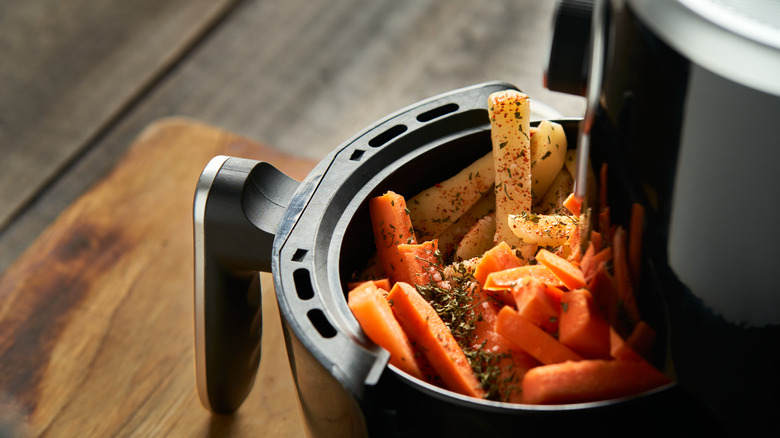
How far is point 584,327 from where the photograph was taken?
780 millimetres

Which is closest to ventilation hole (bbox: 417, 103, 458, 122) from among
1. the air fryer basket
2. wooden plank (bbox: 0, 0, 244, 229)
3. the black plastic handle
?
the air fryer basket

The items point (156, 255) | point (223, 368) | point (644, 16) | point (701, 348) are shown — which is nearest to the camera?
point (644, 16)

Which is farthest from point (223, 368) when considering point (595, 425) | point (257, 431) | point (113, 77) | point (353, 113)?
point (113, 77)

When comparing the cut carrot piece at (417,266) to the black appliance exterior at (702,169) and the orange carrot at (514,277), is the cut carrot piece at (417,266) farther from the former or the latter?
the black appliance exterior at (702,169)

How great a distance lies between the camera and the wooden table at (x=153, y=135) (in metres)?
1.34

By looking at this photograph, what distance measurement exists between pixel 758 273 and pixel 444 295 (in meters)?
0.39

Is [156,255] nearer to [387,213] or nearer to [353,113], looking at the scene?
[387,213]

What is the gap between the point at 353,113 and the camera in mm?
2262

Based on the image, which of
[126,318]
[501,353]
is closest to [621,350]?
[501,353]

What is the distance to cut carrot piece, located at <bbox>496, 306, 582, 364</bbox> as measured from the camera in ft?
2.65

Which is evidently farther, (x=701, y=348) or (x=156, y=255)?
(x=156, y=255)

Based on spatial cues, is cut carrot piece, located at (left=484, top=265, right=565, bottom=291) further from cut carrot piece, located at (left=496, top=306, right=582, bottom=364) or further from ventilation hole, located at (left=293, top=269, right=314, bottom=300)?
ventilation hole, located at (left=293, top=269, right=314, bottom=300)

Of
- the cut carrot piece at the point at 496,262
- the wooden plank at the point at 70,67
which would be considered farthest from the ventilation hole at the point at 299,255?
the wooden plank at the point at 70,67

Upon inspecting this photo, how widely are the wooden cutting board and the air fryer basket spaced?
0.33 ft
